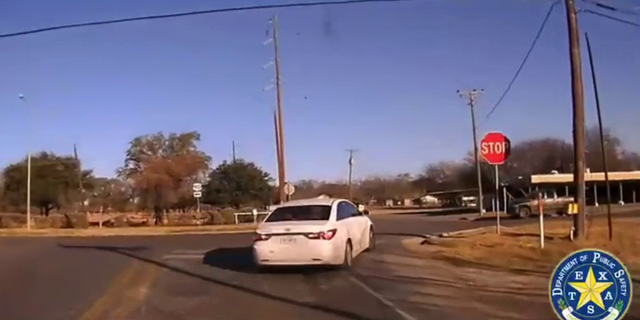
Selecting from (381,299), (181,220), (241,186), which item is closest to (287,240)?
(381,299)

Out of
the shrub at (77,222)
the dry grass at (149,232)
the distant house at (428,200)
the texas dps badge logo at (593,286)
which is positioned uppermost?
the distant house at (428,200)

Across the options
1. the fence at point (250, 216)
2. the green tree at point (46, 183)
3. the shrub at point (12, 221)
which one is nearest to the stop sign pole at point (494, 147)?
the fence at point (250, 216)

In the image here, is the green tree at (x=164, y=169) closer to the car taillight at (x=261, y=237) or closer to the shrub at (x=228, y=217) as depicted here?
the shrub at (x=228, y=217)

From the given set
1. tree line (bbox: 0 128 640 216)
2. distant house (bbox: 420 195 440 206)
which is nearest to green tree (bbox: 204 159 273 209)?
tree line (bbox: 0 128 640 216)

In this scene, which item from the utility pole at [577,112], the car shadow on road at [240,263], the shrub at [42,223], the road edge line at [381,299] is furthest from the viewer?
the shrub at [42,223]

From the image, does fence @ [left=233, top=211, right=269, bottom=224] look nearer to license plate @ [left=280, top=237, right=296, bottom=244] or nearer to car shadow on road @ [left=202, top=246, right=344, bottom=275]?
car shadow on road @ [left=202, top=246, right=344, bottom=275]

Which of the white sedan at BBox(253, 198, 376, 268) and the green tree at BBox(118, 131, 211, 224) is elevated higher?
the green tree at BBox(118, 131, 211, 224)

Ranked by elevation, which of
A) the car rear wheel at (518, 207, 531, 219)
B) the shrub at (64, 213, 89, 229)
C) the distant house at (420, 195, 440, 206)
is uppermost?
the distant house at (420, 195, 440, 206)

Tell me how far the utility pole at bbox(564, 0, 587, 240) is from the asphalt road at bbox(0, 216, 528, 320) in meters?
4.58

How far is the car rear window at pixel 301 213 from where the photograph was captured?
1692 cm

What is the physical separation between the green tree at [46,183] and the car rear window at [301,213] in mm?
64102

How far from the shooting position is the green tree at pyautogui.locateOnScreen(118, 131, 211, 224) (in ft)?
241

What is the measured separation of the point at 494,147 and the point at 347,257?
649cm

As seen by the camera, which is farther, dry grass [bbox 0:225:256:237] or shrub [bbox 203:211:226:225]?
shrub [bbox 203:211:226:225]
